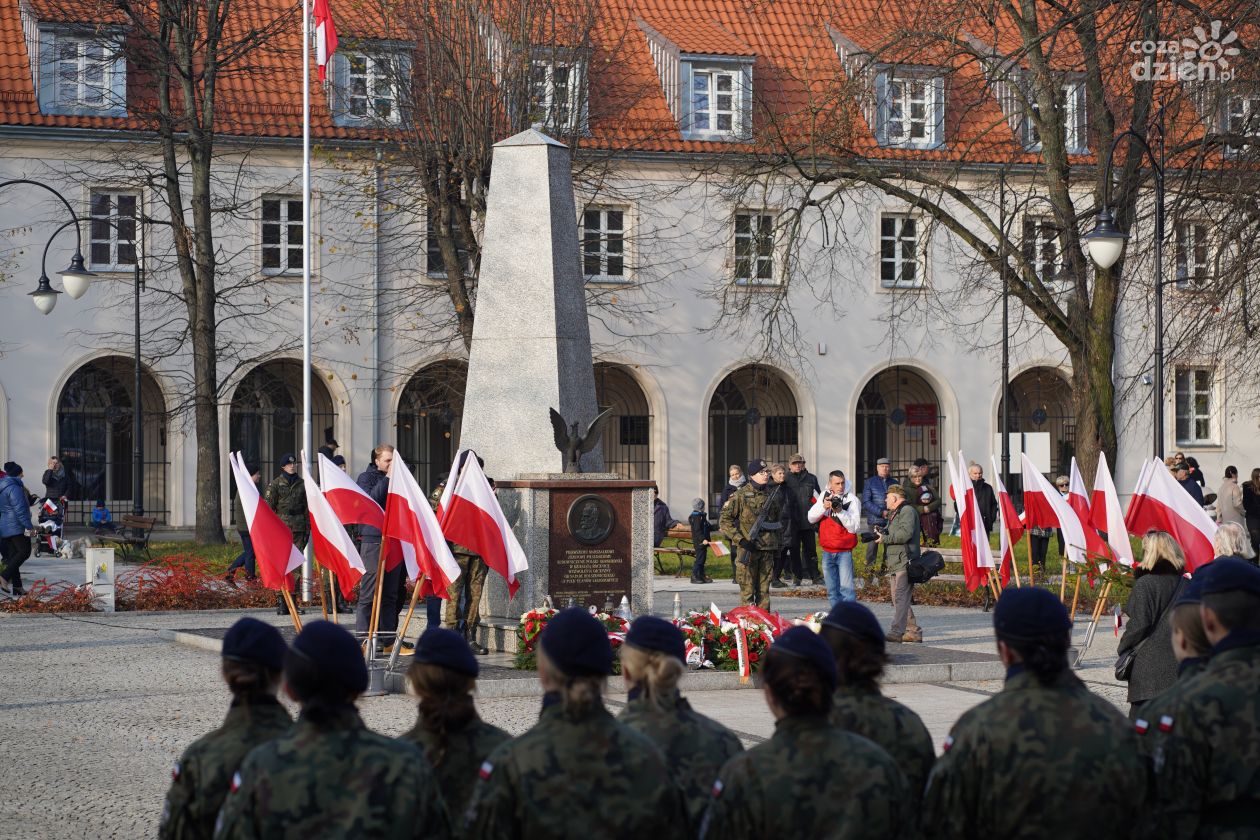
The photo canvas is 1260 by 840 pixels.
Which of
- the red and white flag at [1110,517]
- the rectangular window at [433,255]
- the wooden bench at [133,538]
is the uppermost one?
the rectangular window at [433,255]

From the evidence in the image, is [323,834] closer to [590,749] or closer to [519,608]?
[590,749]

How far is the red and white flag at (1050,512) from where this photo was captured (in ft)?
50.3

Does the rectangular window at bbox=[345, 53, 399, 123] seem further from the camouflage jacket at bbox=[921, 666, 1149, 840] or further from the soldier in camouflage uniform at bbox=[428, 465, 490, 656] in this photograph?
the camouflage jacket at bbox=[921, 666, 1149, 840]

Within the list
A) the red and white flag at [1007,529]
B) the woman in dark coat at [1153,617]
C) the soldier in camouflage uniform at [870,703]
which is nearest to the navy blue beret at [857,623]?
the soldier in camouflage uniform at [870,703]

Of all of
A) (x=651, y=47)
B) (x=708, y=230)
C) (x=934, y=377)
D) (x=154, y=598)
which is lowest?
(x=154, y=598)

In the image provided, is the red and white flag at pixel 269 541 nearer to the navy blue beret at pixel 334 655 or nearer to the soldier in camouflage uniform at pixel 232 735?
the soldier in camouflage uniform at pixel 232 735

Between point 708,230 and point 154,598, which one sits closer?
point 154,598

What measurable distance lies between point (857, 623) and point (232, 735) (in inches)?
67.7

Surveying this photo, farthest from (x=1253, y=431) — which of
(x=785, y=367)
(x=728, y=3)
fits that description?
(x=728, y=3)

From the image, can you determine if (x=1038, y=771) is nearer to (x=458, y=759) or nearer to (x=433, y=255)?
(x=458, y=759)

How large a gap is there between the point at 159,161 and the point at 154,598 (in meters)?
17.1

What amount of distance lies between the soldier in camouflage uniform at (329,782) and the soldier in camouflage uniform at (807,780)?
68 centimetres

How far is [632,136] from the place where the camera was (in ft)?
119

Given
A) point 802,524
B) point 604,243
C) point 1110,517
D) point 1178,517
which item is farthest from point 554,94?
point 1178,517
